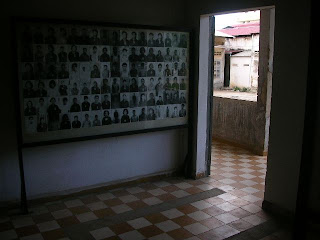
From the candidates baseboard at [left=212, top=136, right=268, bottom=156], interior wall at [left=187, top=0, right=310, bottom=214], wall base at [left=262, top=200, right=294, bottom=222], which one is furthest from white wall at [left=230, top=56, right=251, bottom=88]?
wall base at [left=262, top=200, right=294, bottom=222]

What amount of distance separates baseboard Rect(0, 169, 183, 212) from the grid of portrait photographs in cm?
103

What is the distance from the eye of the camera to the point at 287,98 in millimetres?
4254

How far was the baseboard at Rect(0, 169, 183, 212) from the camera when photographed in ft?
15.2

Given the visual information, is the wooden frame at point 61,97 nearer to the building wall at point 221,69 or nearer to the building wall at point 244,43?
the building wall at point 244,43

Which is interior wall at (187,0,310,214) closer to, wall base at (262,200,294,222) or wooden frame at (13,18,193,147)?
wall base at (262,200,294,222)

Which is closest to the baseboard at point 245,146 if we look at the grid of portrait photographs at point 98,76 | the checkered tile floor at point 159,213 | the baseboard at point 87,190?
the checkered tile floor at point 159,213

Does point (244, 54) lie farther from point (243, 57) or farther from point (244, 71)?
point (244, 71)

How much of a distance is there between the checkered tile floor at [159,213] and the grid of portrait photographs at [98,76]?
1.11 m

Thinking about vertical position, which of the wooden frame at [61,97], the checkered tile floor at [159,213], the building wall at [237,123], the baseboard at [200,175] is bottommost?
the checkered tile floor at [159,213]

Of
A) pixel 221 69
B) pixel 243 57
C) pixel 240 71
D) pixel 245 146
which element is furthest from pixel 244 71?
pixel 245 146

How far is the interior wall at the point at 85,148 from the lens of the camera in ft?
14.5

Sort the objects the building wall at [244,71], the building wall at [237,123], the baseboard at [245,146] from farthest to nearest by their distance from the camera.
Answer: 1. the building wall at [244,71]
2. the building wall at [237,123]
3. the baseboard at [245,146]

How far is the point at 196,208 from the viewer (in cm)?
470

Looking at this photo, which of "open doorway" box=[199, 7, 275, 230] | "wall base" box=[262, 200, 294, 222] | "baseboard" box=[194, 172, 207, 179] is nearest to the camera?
"wall base" box=[262, 200, 294, 222]
